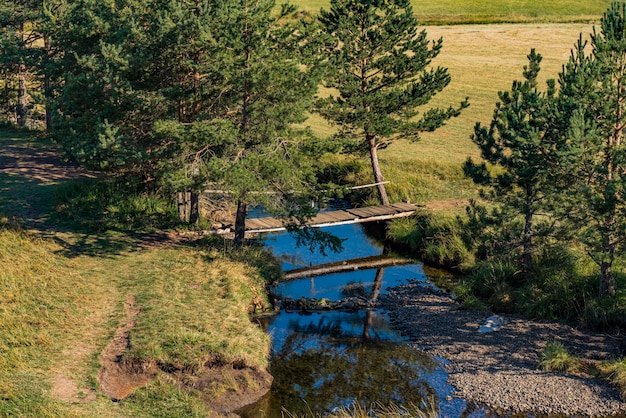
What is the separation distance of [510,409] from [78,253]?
16.5 meters

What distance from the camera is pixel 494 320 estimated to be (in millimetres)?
23828

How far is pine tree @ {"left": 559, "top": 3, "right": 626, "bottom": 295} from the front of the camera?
21.2 meters

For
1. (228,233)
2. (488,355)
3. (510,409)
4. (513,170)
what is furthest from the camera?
(228,233)

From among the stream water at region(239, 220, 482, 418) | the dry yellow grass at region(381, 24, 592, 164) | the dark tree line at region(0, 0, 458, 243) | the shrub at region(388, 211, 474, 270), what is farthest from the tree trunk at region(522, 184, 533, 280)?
the dry yellow grass at region(381, 24, 592, 164)

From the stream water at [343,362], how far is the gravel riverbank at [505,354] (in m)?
0.63

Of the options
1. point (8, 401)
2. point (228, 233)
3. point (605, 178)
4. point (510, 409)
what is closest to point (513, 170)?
point (605, 178)

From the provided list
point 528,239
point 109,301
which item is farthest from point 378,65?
point 109,301

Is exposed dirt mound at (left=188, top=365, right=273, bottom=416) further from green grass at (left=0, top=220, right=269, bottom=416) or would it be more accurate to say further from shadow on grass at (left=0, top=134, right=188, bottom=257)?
shadow on grass at (left=0, top=134, right=188, bottom=257)

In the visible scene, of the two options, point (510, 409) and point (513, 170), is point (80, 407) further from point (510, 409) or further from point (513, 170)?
point (513, 170)

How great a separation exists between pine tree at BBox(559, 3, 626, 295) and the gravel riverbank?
112 inches

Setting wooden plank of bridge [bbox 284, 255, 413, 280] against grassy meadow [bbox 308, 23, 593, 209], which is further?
grassy meadow [bbox 308, 23, 593, 209]

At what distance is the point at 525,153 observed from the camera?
23328mm

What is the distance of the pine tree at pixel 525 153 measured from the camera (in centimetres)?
2297

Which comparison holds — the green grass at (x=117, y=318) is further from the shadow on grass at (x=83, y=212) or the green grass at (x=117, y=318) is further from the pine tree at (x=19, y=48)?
the pine tree at (x=19, y=48)
